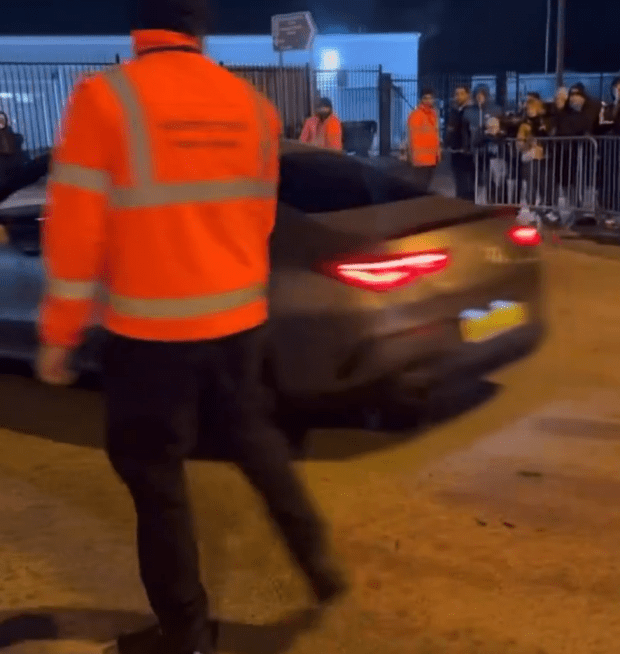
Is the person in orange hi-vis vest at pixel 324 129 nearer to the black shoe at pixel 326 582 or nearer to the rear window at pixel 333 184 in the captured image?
the rear window at pixel 333 184

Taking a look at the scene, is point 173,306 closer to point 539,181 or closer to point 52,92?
point 539,181

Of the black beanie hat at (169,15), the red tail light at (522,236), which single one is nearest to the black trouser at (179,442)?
the black beanie hat at (169,15)

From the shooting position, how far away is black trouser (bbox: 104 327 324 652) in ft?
8.93

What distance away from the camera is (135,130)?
2568mm

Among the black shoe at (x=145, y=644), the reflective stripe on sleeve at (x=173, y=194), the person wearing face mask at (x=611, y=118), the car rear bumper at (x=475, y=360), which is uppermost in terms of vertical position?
the reflective stripe on sleeve at (x=173, y=194)

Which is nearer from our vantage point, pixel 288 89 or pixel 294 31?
pixel 294 31

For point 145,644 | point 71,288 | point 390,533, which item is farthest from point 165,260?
point 390,533

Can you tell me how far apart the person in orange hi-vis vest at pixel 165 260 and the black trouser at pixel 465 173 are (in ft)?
38.6

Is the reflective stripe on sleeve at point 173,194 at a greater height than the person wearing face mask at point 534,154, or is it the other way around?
the reflective stripe on sleeve at point 173,194

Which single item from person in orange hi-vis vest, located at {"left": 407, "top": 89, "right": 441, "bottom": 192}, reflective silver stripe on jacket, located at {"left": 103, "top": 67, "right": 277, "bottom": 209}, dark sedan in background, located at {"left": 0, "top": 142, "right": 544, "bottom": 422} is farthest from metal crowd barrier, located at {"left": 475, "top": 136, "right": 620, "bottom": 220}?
reflective silver stripe on jacket, located at {"left": 103, "top": 67, "right": 277, "bottom": 209}

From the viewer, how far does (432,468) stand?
15.6 ft

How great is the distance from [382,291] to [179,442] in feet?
6.07

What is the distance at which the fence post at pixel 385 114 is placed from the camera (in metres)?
22.6

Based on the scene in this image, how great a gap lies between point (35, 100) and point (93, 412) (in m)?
15.6
